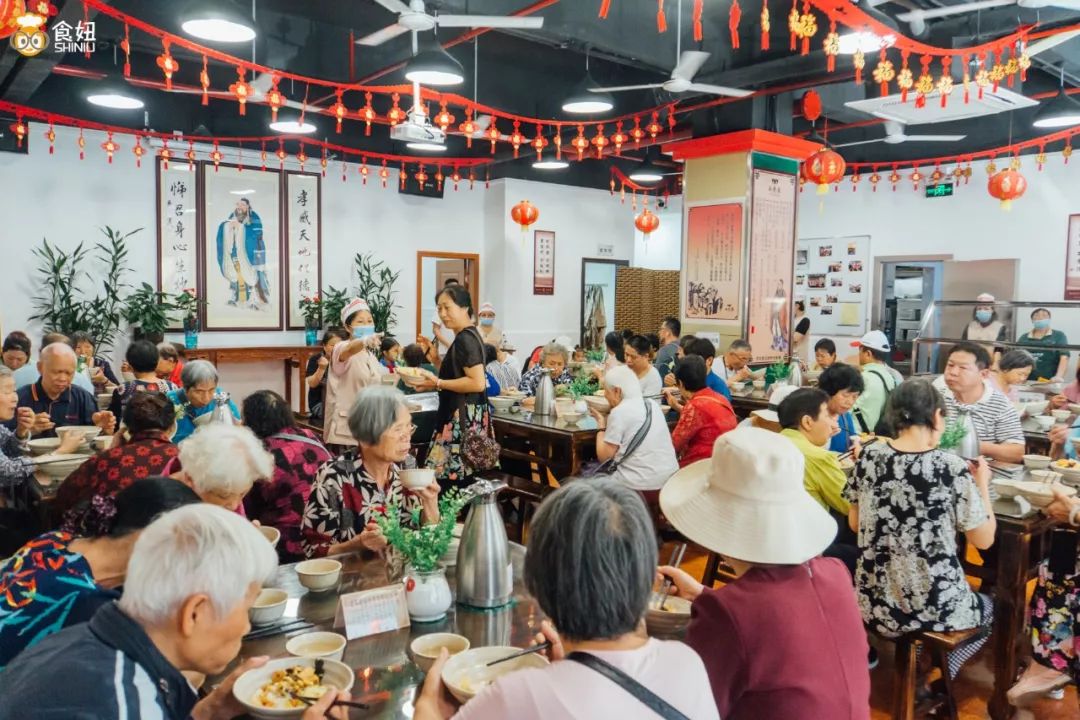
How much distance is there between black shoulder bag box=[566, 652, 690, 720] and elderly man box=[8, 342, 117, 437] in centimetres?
395

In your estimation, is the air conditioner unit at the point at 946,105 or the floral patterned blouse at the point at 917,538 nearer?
the floral patterned blouse at the point at 917,538

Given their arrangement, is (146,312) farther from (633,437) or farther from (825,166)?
(825,166)

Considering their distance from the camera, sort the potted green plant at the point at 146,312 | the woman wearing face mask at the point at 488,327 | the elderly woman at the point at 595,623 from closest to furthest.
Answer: the elderly woman at the point at 595,623, the woman wearing face mask at the point at 488,327, the potted green plant at the point at 146,312

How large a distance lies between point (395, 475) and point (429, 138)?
375cm

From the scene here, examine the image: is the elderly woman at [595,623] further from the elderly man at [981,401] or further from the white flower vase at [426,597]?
the elderly man at [981,401]

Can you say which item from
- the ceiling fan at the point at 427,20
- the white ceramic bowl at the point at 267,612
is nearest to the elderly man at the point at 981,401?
the ceiling fan at the point at 427,20

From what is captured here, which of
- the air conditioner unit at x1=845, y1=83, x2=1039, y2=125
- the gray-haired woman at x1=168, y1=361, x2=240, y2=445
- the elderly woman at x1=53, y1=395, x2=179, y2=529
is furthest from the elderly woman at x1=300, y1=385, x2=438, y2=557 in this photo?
the air conditioner unit at x1=845, y1=83, x2=1039, y2=125

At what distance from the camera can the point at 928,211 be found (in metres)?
9.94

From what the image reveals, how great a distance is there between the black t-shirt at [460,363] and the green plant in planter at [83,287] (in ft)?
18.4

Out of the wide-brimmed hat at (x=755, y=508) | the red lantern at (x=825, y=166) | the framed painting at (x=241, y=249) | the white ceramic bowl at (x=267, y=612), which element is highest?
the red lantern at (x=825, y=166)

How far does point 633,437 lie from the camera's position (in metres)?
4.15

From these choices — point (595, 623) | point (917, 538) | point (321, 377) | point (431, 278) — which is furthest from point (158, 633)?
point (431, 278)

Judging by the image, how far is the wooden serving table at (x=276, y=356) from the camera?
8.83 m

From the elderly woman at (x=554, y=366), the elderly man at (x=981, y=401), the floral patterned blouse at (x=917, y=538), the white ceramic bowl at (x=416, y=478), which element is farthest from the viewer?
the elderly woman at (x=554, y=366)
